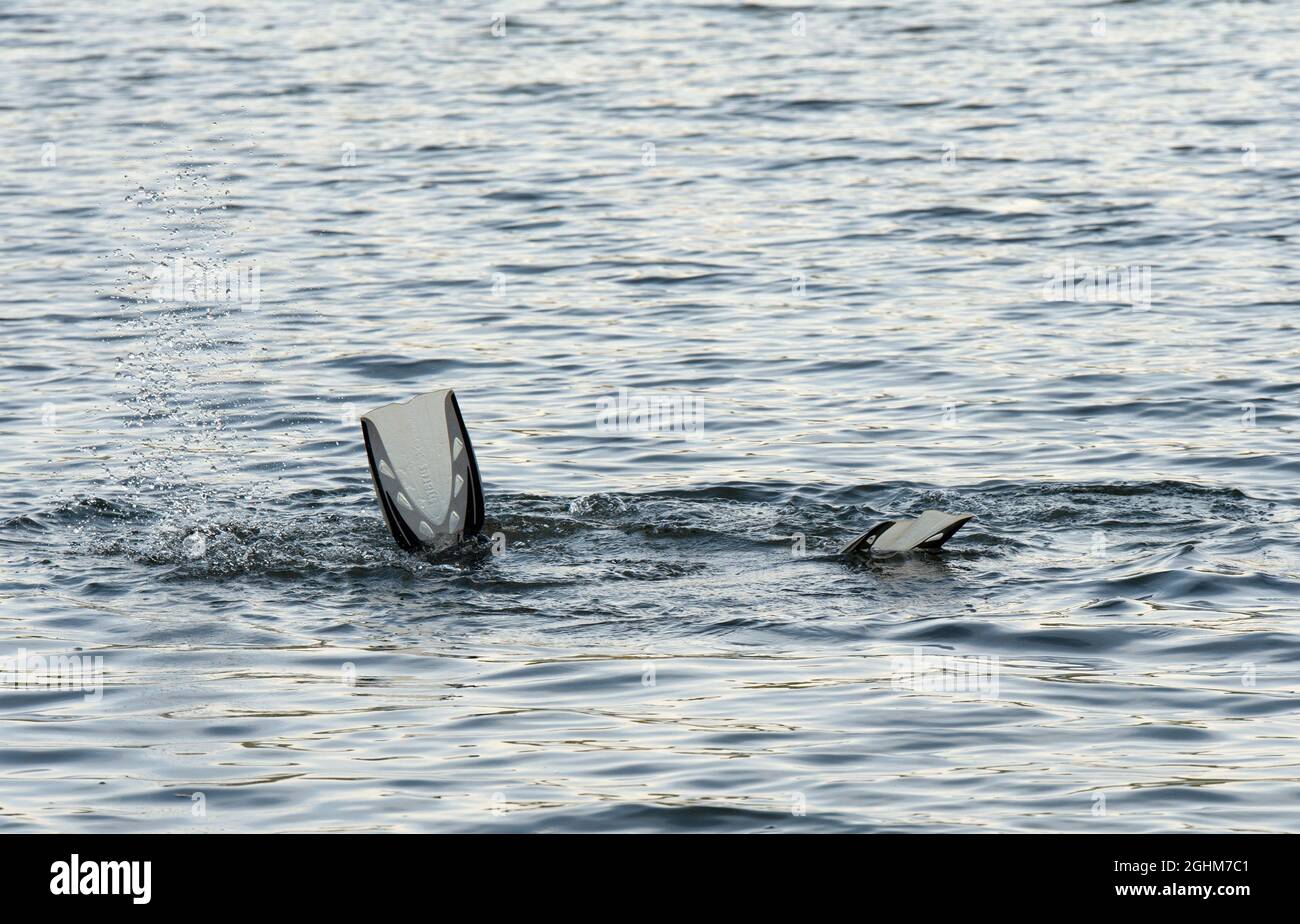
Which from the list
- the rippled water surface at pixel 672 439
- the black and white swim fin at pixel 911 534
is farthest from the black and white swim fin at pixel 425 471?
the black and white swim fin at pixel 911 534

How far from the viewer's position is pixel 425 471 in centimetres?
1163

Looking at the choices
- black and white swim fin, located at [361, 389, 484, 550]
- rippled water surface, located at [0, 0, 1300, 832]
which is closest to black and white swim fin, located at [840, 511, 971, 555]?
rippled water surface, located at [0, 0, 1300, 832]

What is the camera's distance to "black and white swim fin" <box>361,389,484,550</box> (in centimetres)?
1137

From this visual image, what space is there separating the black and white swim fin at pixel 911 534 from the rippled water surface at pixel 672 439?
24 centimetres

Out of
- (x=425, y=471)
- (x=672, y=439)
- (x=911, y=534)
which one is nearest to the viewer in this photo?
(x=911, y=534)

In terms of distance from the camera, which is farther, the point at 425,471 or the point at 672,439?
the point at 672,439

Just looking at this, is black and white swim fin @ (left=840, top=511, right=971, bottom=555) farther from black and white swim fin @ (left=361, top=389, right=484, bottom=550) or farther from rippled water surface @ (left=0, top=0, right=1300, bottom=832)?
black and white swim fin @ (left=361, top=389, right=484, bottom=550)

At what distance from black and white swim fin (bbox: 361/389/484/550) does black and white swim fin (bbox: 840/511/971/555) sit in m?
2.23

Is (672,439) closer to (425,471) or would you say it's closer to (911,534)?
(425,471)

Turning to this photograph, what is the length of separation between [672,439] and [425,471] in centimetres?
268

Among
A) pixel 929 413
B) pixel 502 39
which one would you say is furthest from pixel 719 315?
pixel 502 39

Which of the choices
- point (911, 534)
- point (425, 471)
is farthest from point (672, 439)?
point (911, 534)

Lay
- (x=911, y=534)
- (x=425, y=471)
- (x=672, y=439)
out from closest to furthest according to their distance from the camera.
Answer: (x=911, y=534), (x=425, y=471), (x=672, y=439)

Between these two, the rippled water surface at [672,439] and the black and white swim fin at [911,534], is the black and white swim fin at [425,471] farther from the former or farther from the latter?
the black and white swim fin at [911,534]
